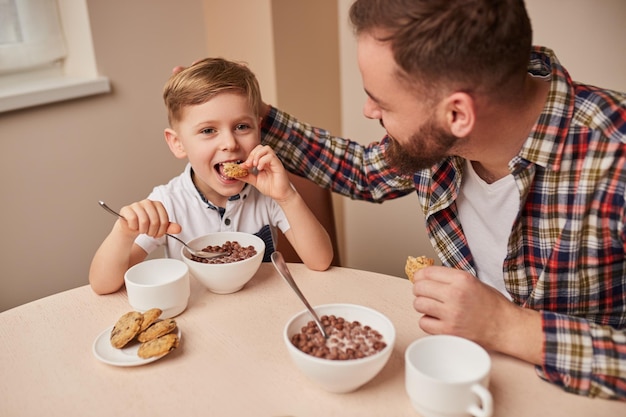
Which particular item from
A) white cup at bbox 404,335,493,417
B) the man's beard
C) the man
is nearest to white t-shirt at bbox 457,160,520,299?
the man

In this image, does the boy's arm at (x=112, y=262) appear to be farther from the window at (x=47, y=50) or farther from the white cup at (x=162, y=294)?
the window at (x=47, y=50)

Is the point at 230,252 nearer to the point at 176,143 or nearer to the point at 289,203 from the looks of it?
the point at 289,203

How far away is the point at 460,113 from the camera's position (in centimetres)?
114

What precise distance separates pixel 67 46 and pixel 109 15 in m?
0.20

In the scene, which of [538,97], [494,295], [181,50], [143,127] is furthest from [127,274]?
[181,50]

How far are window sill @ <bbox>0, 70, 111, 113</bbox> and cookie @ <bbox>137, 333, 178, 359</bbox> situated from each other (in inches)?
45.9

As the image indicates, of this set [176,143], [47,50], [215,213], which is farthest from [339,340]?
[47,50]

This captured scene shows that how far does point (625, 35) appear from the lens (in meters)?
1.73

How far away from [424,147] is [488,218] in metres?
0.26

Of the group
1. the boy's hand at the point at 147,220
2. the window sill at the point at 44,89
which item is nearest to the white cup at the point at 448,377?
the boy's hand at the point at 147,220

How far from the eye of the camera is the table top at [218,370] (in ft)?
3.19

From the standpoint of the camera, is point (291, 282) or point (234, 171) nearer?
point (291, 282)

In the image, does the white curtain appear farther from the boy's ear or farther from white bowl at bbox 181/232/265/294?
white bowl at bbox 181/232/265/294

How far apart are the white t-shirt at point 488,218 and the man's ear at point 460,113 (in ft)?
0.69
